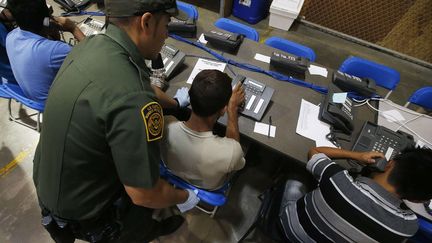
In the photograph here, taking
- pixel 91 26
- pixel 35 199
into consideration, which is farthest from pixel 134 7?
pixel 35 199

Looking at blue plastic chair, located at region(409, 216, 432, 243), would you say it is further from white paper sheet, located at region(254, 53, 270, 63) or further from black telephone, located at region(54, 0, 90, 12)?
black telephone, located at region(54, 0, 90, 12)

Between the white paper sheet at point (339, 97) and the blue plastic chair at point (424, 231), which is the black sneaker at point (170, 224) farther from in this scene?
the blue plastic chair at point (424, 231)

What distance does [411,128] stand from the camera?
1.87m

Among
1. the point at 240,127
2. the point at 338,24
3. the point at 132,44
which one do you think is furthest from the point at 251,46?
the point at 338,24

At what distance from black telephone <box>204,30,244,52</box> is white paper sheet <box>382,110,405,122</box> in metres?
1.20

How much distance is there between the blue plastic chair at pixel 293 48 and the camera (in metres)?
2.31

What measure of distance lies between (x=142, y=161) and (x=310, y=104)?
133 centimetres

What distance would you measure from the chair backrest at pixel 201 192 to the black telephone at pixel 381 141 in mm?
856

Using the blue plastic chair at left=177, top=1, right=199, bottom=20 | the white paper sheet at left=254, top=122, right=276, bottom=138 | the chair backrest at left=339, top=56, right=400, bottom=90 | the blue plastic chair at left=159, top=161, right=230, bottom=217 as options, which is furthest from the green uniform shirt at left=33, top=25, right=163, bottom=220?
the chair backrest at left=339, top=56, right=400, bottom=90

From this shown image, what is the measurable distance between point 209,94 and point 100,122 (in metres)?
0.58

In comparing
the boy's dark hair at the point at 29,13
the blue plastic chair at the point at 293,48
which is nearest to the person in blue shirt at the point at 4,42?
the boy's dark hair at the point at 29,13

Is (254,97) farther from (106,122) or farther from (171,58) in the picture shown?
(106,122)

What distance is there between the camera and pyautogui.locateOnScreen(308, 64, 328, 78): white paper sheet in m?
2.09

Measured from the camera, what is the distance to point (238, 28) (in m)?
2.47
